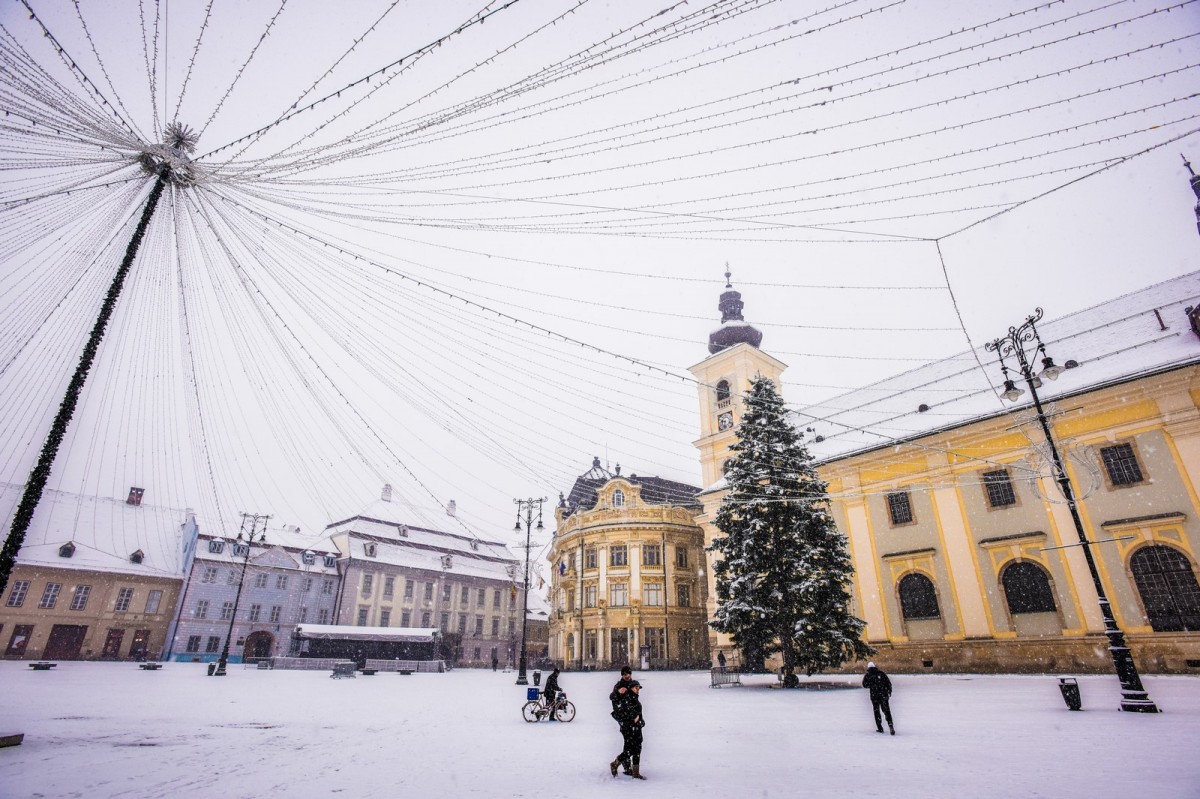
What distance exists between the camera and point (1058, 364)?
25.1m

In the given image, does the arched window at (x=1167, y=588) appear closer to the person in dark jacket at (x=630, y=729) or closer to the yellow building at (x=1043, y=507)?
the yellow building at (x=1043, y=507)

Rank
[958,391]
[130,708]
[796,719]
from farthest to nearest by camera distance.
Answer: [958,391] → [130,708] → [796,719]

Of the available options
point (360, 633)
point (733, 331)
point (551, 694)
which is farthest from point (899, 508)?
point (360, 633)

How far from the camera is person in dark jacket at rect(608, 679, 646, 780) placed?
737 centimetres

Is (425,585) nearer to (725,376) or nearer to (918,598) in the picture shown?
(725,376)

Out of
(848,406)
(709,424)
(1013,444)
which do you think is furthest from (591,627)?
(1013,444)

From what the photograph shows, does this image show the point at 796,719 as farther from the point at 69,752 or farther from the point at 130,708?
the point at 130,708

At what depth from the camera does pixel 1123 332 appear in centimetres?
2650

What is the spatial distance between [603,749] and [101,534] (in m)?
59.1

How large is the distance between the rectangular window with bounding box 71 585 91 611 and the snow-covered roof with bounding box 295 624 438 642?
19258 mm

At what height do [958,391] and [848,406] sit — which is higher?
[848,406]

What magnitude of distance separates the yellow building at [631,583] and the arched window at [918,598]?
2190 cm

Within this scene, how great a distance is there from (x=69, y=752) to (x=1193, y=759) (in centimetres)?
1600

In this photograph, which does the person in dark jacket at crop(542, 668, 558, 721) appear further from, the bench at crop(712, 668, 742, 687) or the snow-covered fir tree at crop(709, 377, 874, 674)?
the bench at crop(712, 668, 742, 687)
